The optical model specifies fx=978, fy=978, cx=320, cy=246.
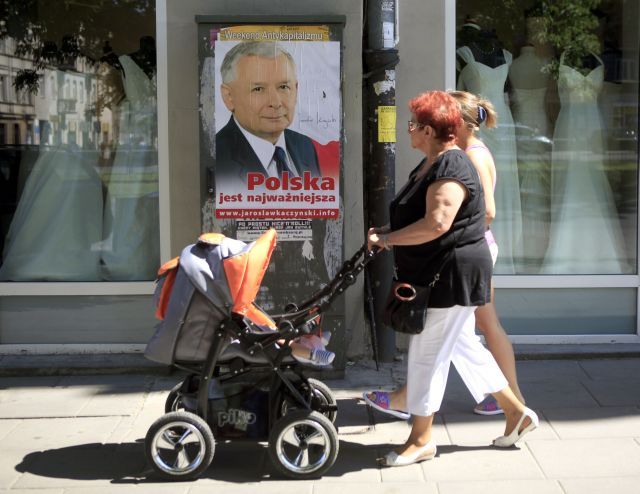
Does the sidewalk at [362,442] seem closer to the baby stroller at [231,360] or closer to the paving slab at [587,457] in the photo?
the paving slab at [587,457]

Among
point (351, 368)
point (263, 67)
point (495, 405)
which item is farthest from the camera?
point (351, 368)

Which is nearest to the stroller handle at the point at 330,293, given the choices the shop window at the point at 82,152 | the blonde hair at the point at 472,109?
the blonde hair at the point at 472,109

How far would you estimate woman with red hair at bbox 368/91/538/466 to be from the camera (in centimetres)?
443

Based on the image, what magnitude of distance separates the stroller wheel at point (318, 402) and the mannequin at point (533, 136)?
2.72 m

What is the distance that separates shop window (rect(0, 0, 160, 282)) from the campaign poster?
3.49ft

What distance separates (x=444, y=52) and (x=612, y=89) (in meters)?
1.43

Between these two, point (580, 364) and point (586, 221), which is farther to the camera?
point (586, 221)

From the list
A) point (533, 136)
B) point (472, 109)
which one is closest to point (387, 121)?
point (472, 109)

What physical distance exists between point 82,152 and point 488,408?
3.42m

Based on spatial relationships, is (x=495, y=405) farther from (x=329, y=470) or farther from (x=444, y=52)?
(x=444, y=52)

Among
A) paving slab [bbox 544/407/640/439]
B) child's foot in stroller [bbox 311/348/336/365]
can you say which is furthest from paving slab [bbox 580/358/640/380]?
child's foot in stroller [bbox 311/348/336/365]

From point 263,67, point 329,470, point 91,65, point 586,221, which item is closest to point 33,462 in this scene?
point 329,470

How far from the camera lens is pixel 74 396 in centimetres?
596

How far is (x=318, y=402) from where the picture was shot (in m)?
4.77
